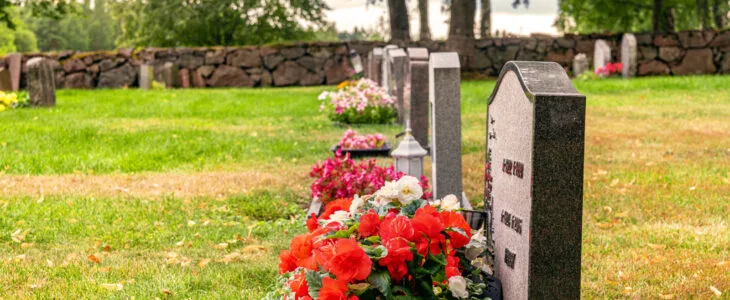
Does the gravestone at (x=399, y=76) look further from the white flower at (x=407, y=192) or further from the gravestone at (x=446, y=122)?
the white flower at (x=407, y=192)

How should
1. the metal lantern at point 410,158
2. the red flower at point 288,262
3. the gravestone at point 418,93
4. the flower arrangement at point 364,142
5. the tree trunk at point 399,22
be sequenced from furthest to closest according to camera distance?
the tree trunk at point 399,22 < the flower arrangement at point 364,142 < the gravestone at point 418,93 < the metal lantern at point 410,158 < the red flower at point 288,262

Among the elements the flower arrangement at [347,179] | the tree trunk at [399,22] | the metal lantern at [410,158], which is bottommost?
the flower arrangement at [347,179]

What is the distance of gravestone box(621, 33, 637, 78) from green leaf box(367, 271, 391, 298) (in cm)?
2216

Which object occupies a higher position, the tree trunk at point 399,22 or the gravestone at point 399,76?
the tree trunk at point 399,22

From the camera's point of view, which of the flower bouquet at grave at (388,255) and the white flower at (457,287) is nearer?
the flower bouquet at grave at (388,255)

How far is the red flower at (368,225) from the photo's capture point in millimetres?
3418

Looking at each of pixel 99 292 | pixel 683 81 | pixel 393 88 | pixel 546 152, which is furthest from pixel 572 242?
pixel 683 81

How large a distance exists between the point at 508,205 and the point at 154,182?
5.40 m

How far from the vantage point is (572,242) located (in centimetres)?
308

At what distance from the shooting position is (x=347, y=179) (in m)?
6.59

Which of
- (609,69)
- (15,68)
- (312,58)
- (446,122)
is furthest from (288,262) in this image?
(312,58)

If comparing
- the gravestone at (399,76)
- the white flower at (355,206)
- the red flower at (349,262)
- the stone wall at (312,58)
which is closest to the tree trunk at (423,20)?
the stone wall at (312,58)

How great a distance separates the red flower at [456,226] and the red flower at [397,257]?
36 centimetres

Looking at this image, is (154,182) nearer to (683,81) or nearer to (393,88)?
(393,88)
